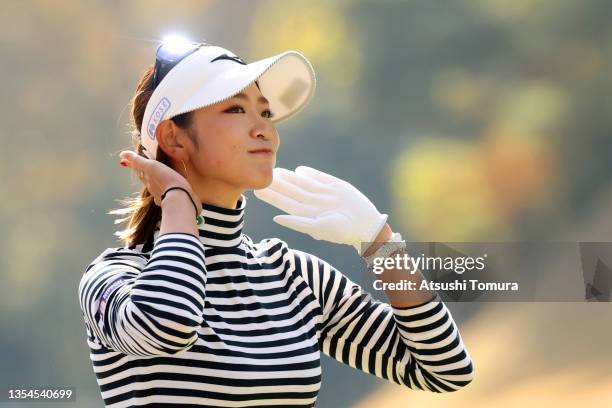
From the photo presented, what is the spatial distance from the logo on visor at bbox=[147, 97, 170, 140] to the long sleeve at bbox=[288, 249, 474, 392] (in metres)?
0.26

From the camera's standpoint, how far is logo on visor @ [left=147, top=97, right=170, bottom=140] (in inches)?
48.8

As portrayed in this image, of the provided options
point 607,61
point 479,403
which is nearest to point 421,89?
point 607,61

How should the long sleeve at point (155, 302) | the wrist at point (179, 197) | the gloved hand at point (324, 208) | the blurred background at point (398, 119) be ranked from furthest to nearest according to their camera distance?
the blurred background at point (398, 119) < the gloved hand at point (324, 208) < the wrist at point (179, 197) < the long sleeve at point (155, 302)

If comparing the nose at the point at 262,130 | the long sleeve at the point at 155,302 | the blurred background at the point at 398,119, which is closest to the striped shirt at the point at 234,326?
the long sleeve at the point at 155,302

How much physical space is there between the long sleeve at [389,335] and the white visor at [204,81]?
250 millimetres

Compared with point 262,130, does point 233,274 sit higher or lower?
lower

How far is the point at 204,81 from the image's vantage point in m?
1.23

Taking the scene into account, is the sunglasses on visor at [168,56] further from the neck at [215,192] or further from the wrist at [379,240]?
the wrist at [379,240]

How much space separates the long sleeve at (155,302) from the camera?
100cm

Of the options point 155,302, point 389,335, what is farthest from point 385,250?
point 155,302

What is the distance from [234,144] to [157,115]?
5.0 inches

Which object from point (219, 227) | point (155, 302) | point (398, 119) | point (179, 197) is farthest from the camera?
point (398, 119)

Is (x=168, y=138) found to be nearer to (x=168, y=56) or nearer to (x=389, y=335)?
(x=168, y=56)

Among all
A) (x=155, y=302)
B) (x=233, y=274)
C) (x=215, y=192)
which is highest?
(x=215, y=192)
